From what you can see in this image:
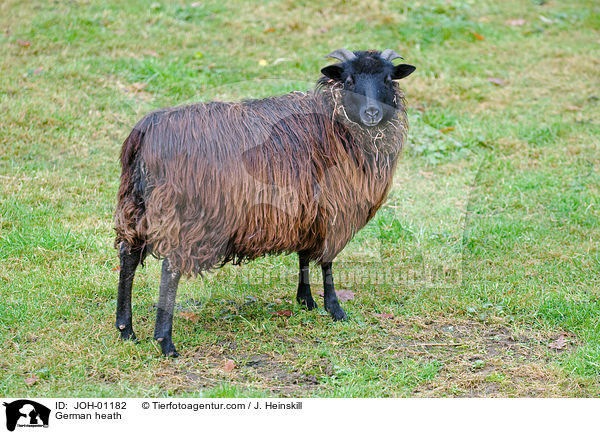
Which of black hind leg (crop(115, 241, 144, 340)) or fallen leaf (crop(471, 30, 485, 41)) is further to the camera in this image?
fallen leaf (crop(471, 30, 485, 41))

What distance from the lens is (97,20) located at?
33.4 feet

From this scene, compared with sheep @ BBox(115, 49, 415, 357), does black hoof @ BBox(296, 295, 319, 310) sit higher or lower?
lower

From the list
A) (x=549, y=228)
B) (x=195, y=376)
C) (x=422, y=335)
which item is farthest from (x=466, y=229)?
(x=195, y=376)

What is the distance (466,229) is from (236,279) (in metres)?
2.41

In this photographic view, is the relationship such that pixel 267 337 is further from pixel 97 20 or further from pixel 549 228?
pixel 97 20

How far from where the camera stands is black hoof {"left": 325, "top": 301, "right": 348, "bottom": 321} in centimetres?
511

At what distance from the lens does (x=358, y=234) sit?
20.8ft

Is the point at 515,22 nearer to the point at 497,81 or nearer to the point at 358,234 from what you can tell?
the point at 497,81

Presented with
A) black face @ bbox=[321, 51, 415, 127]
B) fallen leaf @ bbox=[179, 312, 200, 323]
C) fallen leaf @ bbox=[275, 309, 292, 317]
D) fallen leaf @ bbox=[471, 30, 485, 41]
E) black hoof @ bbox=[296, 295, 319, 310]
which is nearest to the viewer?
black face @ bbox=[321, 51, 415, 127]

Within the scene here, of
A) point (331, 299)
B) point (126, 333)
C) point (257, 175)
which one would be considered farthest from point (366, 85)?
point (126, 333)
